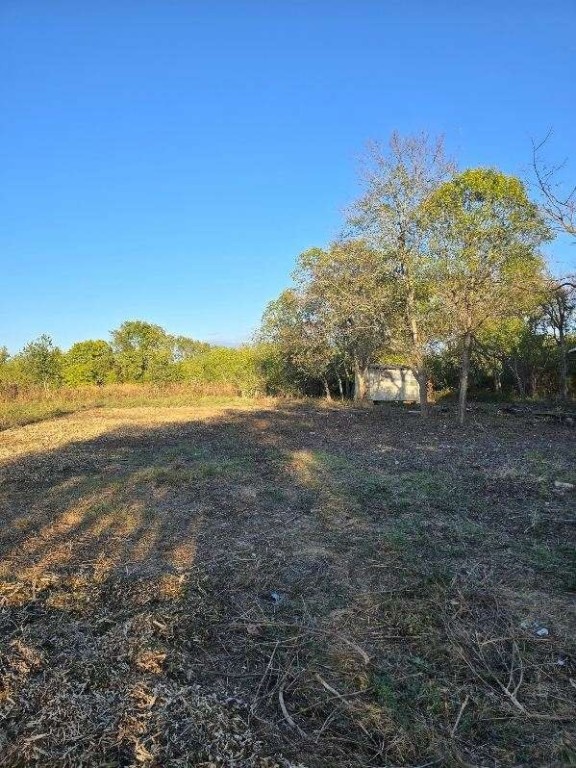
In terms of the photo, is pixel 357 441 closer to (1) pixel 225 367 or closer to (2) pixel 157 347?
(1) pixel 225 367

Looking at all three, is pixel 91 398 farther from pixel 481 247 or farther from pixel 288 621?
pixel 288 621

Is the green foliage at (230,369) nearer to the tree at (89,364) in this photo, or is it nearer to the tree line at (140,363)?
the tree line at (140,363)

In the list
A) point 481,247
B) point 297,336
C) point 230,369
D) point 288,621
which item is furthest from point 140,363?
point 288,621

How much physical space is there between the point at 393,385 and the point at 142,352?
555 inches

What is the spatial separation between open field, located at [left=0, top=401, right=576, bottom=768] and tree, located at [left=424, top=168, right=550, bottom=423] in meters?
6.95

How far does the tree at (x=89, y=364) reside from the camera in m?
27.3

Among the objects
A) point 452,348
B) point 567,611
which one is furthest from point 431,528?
point 452,348

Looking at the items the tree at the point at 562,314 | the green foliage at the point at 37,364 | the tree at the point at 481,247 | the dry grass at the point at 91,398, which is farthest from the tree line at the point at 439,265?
the green foliage at the point at 37,364

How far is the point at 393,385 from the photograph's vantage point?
25.5m

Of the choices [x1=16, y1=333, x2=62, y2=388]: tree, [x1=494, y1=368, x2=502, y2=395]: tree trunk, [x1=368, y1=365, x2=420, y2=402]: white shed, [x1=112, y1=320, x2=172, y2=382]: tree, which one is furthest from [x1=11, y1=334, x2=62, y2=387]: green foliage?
[x1=494, y1=368, x2=502, y2=395]: tree trunk

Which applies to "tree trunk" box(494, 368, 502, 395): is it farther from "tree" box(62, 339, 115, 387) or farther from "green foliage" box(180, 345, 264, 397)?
"tree" box(62, 339, 115, 387)

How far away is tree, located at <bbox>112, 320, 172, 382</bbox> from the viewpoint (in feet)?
93.9

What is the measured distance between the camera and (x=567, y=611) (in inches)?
115

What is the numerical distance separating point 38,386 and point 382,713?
2255 centimetres
